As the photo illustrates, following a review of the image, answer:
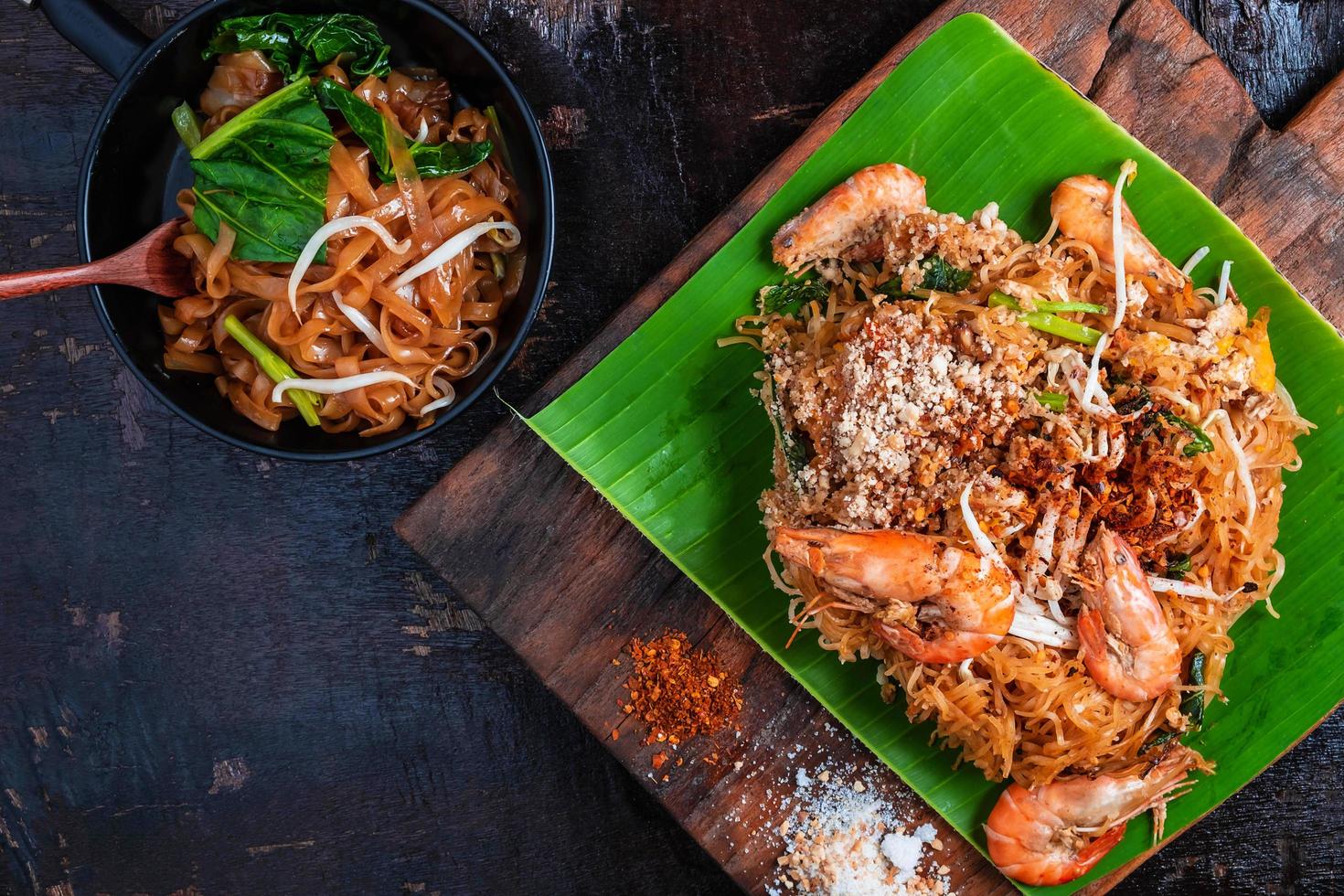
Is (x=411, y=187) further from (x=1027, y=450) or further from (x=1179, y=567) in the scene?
(x=1179, y=567)

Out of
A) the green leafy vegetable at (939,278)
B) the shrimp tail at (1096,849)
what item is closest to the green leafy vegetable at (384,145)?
the green leafy vegetable at (939,278)

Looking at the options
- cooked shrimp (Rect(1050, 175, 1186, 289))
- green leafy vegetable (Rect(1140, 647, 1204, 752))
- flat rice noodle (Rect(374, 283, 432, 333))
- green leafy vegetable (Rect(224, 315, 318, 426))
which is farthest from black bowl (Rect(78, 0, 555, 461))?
green leafy vegetable (Rect(1140, 647, 1204, 752))

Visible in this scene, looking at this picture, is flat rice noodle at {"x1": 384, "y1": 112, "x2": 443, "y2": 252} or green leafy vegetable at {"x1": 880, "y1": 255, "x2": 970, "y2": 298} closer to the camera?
flat rice noodle at {"x1": 384, "y1": 112, "x2": 443, "y2": 252}

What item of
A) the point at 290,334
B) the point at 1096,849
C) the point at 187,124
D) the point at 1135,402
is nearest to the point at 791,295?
the point at 1135,402

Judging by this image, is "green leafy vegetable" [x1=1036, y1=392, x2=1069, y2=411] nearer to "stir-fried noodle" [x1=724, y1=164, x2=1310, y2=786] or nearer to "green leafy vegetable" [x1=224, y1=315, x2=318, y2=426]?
"stir-fried noodle" [x1=724, y1=164, x2=1310, y2=786]

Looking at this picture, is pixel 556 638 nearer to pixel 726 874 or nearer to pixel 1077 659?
pixel 726 874

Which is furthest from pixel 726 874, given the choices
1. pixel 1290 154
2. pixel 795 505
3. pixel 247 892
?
pixel 1290 154
